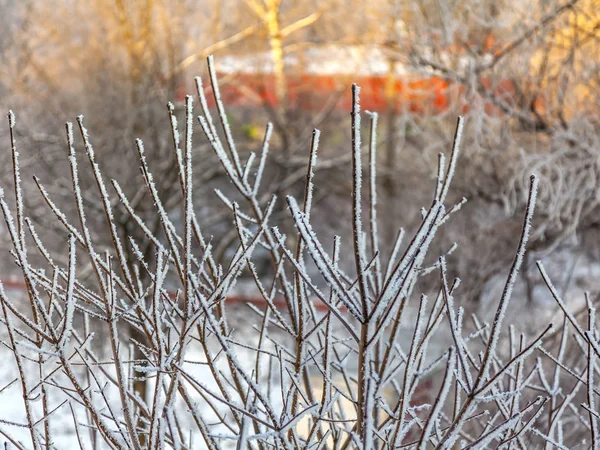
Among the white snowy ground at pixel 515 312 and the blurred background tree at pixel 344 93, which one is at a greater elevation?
the blurred background tree at pixel 344 93

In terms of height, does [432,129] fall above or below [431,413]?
below

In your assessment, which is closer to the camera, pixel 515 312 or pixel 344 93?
pixel 515 312

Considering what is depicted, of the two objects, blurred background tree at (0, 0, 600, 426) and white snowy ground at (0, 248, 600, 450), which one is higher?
blurred background tree at (0, 0, 600, 426)

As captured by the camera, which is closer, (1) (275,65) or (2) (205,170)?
(2) (205,170)

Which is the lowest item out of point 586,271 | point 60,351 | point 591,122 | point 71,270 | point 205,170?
point 586,271

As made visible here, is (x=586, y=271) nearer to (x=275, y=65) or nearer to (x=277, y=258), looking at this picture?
(x=275, y=65)

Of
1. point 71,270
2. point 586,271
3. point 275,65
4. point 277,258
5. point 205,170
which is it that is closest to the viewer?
point 71,270

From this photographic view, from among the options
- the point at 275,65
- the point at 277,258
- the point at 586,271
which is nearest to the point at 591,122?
the point at 586,271

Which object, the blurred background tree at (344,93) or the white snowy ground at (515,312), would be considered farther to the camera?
the white snowy ground at (515,312)

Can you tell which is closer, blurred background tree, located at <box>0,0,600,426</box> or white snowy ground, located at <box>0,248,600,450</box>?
blurred background tree, located at <box>0,0,600,426</box>

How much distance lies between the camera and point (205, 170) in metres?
12.7

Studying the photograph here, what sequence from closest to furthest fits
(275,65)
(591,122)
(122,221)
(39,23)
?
(591,122) → (122,221) → (39,23) → (275,65)

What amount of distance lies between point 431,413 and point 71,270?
109cm

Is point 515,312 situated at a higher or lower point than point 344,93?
lower
